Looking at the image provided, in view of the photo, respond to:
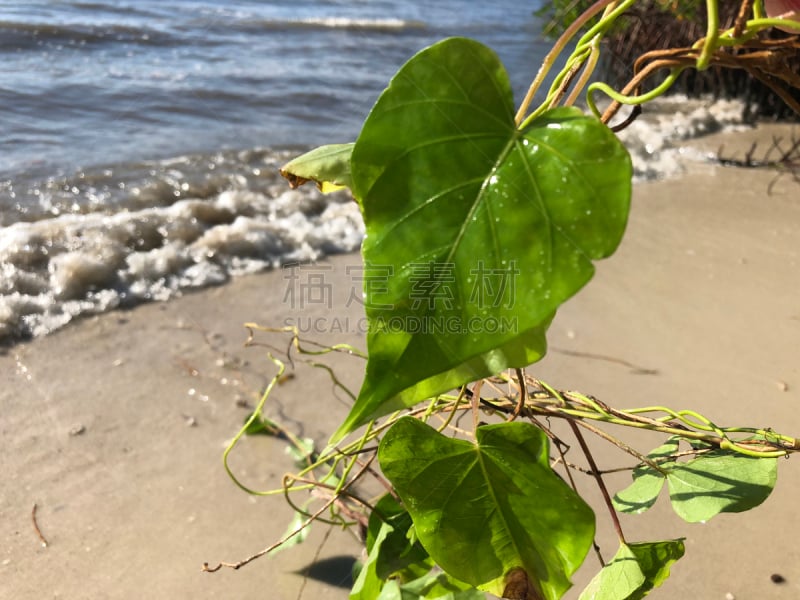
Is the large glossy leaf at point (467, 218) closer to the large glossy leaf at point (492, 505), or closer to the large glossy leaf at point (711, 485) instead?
the large glossy leaf at point (492, 505)

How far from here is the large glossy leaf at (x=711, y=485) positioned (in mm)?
744

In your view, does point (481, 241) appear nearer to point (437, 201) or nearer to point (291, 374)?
point (437, 201)

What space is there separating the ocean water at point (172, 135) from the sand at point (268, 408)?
218 mm

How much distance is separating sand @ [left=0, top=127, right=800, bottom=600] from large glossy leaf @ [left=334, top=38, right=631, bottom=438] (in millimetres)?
814

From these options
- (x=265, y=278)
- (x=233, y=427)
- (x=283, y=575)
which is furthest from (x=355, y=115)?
(x=283, y=575)

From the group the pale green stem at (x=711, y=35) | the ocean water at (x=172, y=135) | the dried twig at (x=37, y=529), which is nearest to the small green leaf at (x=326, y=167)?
the pale green stem at (x=711, y=35)

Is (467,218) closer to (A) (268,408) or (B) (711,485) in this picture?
(B) (711,485)

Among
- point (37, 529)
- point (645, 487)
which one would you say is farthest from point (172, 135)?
point (645, 487)

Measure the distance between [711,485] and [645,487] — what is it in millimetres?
76

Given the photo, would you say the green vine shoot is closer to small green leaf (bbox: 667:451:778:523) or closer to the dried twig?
small green leaf (bbox: 667:451:778:523)

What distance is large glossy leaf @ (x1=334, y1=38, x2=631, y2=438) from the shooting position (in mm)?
475

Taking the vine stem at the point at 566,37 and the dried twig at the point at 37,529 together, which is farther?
the dried twig at the point at 37,529

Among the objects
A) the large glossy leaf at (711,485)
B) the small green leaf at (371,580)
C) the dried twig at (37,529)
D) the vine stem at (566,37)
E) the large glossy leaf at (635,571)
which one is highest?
the vine stem at (566,37)

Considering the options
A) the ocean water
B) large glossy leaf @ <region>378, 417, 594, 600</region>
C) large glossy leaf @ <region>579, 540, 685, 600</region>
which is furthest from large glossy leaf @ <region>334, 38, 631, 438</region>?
the ocean water
